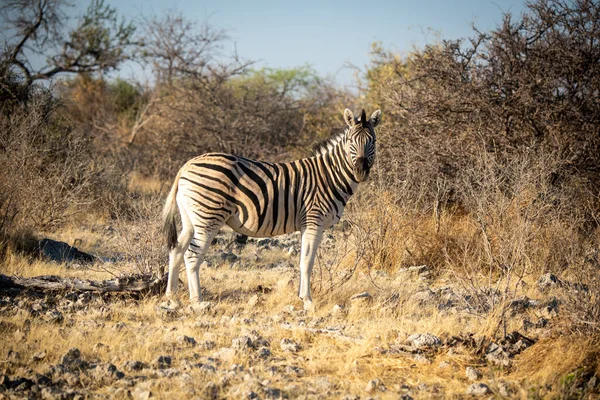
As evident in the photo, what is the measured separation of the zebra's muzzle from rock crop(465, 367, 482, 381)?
2.74 meters

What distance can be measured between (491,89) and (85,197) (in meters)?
7.94

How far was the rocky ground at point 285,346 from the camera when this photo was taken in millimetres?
4551

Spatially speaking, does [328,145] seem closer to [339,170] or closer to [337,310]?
[339,170]

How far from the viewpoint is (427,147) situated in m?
10.1

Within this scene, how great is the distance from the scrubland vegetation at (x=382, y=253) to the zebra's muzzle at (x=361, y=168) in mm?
1164

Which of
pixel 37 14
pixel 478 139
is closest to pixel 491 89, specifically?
pixel 478 139

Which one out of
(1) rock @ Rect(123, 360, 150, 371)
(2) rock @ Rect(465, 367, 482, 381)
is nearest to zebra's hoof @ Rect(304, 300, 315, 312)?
(2) rock @ Rect(465, 367, 482, 381)

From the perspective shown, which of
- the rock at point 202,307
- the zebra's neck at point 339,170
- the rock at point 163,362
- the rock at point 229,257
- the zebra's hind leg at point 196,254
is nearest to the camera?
the rock at point 163,362

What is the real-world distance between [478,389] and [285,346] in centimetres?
174

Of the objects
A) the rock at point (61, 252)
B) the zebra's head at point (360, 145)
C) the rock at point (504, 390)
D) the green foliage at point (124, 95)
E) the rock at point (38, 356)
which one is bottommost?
the rock at point (504, 390)

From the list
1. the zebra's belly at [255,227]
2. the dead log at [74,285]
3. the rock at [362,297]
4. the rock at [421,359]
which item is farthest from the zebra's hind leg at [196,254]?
the rock at [421,359]

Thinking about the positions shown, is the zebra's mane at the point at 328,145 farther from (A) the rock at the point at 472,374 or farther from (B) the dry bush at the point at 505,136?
(A) the rock at the point at 472,374

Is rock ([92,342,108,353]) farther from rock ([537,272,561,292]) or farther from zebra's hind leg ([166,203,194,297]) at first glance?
rock ([537,272,561,292])

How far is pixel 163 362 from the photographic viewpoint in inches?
194
